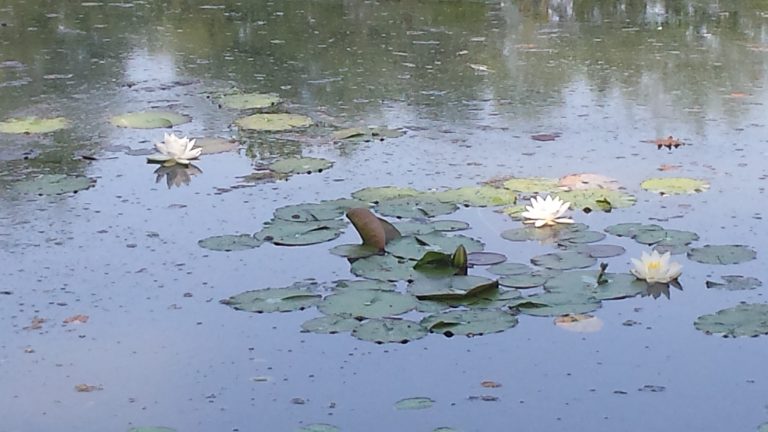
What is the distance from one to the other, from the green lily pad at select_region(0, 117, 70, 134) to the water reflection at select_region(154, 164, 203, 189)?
0.68 m

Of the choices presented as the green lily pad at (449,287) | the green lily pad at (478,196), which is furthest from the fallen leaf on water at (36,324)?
the green lily pad at (478,196)

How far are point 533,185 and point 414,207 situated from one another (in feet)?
1.35

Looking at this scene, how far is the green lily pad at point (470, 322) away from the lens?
2359 millimetres

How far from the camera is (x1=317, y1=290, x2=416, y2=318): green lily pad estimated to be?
245cm

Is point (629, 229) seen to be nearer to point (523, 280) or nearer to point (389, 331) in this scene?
point (523, 280)

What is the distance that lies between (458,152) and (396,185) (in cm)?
45

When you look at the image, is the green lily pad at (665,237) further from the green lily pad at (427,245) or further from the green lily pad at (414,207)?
the green lily pad at (414,207)

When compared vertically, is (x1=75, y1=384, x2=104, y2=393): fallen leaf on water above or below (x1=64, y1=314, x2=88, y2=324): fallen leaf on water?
below

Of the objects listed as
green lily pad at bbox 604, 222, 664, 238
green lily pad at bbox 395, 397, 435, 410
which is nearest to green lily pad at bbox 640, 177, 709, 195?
green lily pad at bbox 604, 222, 664, 238

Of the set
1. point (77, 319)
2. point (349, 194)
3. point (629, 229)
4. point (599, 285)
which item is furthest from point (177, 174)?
point (599, 285)

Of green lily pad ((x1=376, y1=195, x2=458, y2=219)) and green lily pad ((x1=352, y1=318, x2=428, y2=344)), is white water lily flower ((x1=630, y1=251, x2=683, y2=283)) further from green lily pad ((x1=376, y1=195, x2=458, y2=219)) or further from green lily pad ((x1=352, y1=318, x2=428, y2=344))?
green lily pad ((x1=376, y1=195, x2=458, y2=219))

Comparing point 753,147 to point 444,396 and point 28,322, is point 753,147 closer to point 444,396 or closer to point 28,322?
point 444,396

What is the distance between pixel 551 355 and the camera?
2.26 m

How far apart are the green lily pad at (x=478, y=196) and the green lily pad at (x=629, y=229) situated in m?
0.35
